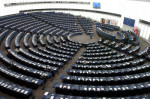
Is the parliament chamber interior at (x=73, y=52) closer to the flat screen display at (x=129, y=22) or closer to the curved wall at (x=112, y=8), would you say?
the curved wall at (x=112, y=8)

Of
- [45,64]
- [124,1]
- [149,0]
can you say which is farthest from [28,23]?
[149,0]

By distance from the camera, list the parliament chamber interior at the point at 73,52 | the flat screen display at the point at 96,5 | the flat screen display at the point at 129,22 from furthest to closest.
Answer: the flat screen display at the point at 96,5, the flat screen display at the point at 129,22, the parliament chamber interior at the point at 73,52

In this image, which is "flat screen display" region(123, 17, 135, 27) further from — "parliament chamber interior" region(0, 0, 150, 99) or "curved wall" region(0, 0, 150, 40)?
"curved wall" region(0, 0, 150, 40)

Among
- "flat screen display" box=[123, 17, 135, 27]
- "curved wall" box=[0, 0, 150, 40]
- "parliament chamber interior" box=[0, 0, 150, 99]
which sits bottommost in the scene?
"parliament chamber interior" box=[0, 0, 150, 99]

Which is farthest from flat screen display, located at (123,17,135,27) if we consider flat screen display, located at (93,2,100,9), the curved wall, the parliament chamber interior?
flat screen display, located at (93,2,100,9)

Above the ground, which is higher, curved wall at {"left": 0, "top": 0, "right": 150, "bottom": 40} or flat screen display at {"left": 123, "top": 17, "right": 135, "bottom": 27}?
curved wall at {"left": 0, "top": 0, "right": 150, "bottom": 40}

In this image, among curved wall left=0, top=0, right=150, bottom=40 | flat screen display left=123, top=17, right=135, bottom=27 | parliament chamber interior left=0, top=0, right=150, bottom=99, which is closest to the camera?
parliament chamber interior left=0, top=0, right=150, bottom=99

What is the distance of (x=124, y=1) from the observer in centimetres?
3669

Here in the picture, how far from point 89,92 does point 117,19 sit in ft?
A: 112

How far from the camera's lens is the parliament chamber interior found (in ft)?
45.2

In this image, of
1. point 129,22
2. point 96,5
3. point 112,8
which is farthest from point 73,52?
point 96,5

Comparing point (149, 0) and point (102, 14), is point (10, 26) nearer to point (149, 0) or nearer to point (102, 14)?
point (102, 14)

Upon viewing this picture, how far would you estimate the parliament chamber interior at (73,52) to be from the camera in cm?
1377

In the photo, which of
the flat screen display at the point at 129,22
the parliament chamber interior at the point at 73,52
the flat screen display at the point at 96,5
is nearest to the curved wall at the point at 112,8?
the parliament chamber interior at the point at 73,52
